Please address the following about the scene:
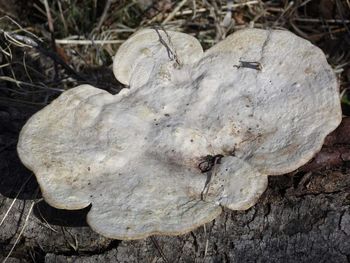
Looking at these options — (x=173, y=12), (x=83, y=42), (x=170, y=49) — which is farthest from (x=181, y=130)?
(x=173, y=12)

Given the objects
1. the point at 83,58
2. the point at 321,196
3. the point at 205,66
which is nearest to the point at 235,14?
the point at 83,58

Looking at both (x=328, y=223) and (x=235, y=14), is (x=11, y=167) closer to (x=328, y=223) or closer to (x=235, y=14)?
(x=328, y=223)

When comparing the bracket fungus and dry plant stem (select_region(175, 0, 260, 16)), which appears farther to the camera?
dry plant stem (select_region(175, 0, 260, 16))

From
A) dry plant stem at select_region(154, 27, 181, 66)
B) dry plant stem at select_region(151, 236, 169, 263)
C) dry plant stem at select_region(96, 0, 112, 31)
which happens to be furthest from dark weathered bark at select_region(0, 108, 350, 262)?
dry plant stem at select_region(96, 0, 112, 31)

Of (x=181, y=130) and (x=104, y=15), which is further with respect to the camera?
(x=104, y=15)

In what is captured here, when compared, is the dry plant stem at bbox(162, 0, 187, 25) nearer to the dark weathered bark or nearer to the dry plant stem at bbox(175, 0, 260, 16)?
the dry plant stem at bbox(175, 0, 260, 16)

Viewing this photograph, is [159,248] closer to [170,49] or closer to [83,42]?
[170,49]

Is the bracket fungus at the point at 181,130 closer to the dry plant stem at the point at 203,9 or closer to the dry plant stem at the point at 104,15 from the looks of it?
Result: the dry plant stem at the point at 104,15
